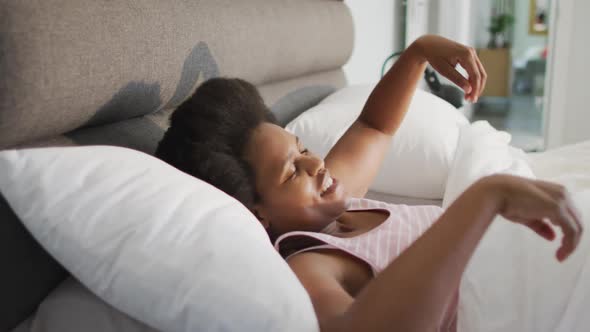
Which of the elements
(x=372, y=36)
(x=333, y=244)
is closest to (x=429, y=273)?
(x=333, y=244)

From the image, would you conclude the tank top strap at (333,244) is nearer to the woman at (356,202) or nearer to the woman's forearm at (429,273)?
the woman at (356,202)

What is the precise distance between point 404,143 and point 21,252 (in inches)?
39.3

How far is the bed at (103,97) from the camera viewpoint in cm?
64

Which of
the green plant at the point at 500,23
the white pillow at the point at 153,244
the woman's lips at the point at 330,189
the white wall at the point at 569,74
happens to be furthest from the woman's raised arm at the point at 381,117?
the green plant at the point at 500,23

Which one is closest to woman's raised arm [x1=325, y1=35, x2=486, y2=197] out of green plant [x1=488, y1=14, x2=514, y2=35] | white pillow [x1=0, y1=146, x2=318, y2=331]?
white pillow [x1=0, y1=146, x2=318, y2=331]

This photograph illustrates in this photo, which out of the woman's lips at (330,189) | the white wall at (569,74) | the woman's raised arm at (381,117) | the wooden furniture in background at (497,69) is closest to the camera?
the woman's lips at (330,189)

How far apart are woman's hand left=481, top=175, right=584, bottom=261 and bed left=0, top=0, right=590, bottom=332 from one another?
0.22m

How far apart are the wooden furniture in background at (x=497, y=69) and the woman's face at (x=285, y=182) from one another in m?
4.86

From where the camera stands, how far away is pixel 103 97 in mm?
802

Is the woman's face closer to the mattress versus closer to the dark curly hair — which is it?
the dark curly hair

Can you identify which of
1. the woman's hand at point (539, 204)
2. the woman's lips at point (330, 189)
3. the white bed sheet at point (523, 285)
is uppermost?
the woman's hand at point (539, 204)

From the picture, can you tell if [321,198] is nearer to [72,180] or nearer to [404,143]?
[72,180]

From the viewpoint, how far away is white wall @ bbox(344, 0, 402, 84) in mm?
2619

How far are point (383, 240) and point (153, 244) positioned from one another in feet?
1.22
